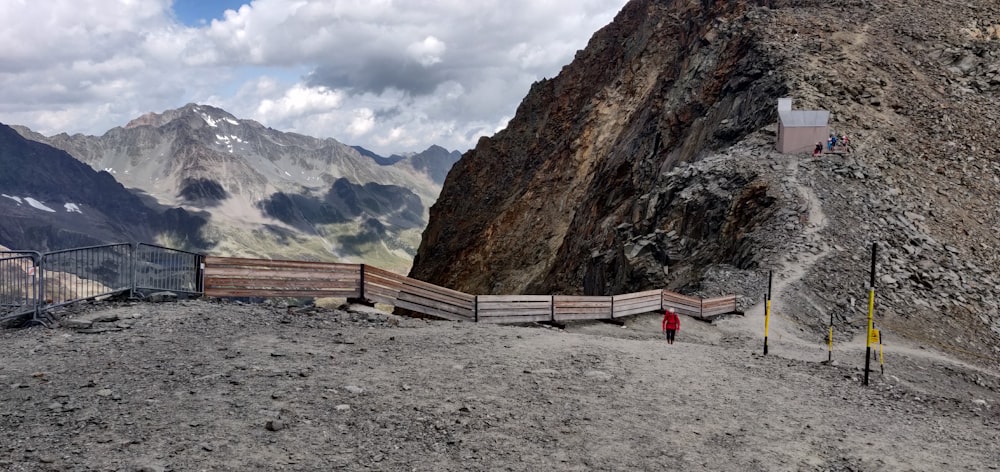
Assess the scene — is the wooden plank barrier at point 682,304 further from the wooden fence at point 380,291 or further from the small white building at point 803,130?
the small white building at point 803,130

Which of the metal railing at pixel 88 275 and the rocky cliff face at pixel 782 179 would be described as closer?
the metal railing at pixel 88 275

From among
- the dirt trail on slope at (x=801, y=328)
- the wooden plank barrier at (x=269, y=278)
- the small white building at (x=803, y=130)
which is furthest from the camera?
the small white building at (x=803, y=130)

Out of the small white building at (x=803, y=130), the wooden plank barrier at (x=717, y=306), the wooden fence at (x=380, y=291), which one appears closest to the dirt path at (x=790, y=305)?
the wooden plank barrier at (x=717, y=306)

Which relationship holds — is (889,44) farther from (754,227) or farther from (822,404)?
(822,404)

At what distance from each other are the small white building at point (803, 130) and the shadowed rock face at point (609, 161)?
11.4 ft

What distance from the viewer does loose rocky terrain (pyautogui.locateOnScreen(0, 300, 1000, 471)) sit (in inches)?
307

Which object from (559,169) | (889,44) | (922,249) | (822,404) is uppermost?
(889,44)

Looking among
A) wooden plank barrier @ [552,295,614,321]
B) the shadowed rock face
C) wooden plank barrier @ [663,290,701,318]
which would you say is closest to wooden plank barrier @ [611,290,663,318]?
→ wooden plank barrier @ [663,290,701,318]

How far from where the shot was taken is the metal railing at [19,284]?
12836 mm

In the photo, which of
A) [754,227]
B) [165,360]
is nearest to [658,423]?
[165,360]

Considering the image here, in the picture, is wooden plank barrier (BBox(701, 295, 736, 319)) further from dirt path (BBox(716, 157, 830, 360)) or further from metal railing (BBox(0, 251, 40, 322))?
metal railing (BBox(0, 251, 40, 322))

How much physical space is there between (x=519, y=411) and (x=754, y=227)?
22.4 meters

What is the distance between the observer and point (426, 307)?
17609 millimetres

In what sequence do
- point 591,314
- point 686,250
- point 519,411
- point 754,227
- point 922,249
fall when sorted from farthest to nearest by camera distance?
1. point 686,250
2. point 754,227
3. point 922,249
4. point 591,314
5. point 519,411
